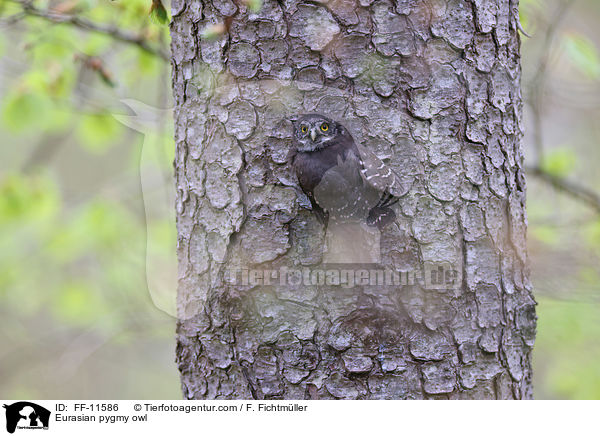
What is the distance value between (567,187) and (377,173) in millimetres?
2244

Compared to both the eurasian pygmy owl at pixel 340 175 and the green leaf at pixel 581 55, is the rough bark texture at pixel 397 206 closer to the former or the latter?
the eurasian pygmy owl at pixel 340 175

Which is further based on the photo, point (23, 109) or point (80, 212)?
point (80, 212)

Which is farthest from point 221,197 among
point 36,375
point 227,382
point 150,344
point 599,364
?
point 150,344

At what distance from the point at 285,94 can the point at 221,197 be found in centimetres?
33

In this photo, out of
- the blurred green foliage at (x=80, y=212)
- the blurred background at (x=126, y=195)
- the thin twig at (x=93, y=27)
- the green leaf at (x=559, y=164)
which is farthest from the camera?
the green leaf at (x=559, y=164)

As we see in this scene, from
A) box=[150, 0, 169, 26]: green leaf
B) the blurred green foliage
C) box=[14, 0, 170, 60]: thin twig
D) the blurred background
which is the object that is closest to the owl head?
box=[150, 0, 169, 26]: green leaf

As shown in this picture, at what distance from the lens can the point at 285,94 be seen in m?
1.48

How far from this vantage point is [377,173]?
4.76 feet

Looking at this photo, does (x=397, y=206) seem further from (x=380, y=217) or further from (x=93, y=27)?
(x=93, y=27)

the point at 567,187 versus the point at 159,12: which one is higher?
the point at 567,187

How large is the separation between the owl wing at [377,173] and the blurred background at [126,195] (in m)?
0.74

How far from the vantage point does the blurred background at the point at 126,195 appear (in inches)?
97.8
